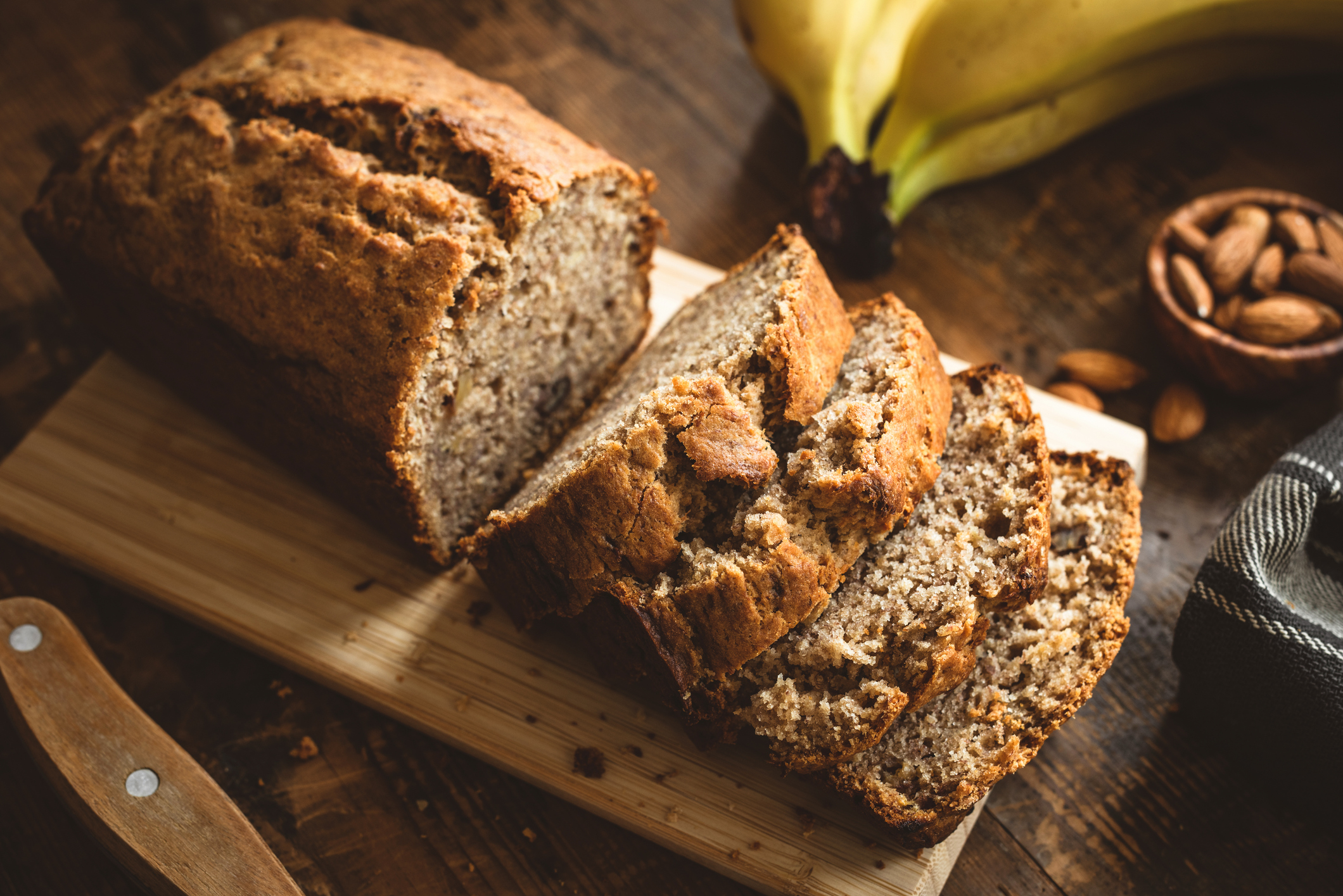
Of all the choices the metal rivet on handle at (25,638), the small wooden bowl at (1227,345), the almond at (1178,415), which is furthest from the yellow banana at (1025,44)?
the metal rivet on handle at (25,638)

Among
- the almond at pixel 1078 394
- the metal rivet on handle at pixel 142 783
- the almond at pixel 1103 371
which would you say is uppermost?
the almond at pixel 1103 371

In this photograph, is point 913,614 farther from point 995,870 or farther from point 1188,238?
point 1188,238

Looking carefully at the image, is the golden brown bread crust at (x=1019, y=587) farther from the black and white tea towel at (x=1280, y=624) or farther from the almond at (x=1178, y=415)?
the almond at (x=1178, y=415)

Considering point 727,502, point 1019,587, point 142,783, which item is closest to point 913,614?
point 1019,587

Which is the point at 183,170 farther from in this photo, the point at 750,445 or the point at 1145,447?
the point at 1145,447

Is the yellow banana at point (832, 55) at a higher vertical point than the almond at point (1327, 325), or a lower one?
lower

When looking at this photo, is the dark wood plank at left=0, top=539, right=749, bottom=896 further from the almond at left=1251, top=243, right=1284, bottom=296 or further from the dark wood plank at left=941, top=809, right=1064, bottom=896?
the almond at left=1251, top=243, right=1284, bottom=296

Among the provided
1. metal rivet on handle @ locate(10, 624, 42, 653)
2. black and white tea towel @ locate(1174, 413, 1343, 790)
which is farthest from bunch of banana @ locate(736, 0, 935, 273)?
metal rivet on handle @ locate(10, 624, 42, 653)
